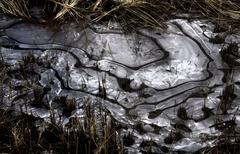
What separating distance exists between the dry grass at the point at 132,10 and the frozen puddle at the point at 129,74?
10cm

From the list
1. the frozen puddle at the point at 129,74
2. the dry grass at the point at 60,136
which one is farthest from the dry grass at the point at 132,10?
the dry grass at the point at 60,136

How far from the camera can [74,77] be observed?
133 inches

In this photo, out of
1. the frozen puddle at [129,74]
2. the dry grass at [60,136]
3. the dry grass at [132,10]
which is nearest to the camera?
the dry grass at [60,136]

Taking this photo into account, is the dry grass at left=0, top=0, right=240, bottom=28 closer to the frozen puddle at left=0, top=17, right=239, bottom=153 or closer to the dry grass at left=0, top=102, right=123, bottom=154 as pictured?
the frozen puddle at left=0, top=17, right=239, bottom=153

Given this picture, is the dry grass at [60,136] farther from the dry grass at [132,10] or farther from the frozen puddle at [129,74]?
the dry grass at [132,10]

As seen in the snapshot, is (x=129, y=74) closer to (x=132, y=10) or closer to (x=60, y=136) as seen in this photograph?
(x=132, y=10)

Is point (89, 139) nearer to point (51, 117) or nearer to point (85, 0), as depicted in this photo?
point (51, 117)

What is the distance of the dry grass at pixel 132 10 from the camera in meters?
3.80

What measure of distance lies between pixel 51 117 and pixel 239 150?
124cm

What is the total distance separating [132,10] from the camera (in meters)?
3.81

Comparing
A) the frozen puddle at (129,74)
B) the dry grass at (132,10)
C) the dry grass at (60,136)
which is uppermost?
the dry grass at (132,10)

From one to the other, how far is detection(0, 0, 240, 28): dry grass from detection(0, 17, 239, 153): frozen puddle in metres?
0.10

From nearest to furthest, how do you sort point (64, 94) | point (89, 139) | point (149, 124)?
1. point (89, 139)
2. point (149, 124)
3. point (64, 94)

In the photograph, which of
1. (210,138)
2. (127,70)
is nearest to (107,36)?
(127,70)
